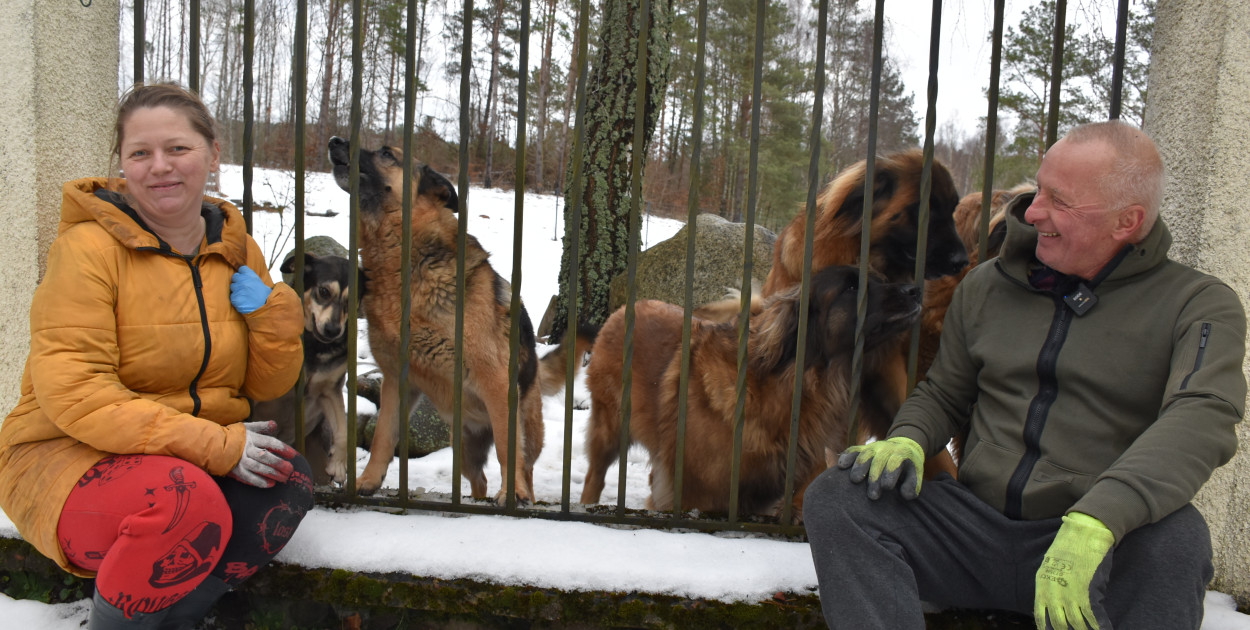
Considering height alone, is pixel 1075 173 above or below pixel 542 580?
above

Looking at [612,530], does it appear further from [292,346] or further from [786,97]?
[786,97]

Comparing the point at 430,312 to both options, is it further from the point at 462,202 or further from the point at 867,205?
the point at 867,205

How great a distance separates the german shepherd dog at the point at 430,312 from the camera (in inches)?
144

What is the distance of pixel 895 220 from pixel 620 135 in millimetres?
5015

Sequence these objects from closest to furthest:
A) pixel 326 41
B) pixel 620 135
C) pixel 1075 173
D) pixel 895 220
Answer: pixel 1075 173 → pixel 895 220 → pixel 620 135 → pixel 326 41

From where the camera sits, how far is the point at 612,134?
805 cm

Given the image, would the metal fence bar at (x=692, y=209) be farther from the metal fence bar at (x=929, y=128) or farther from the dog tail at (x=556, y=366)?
the dog tail at (x=556, y=366)

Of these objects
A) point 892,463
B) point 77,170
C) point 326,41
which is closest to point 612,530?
point 892,463

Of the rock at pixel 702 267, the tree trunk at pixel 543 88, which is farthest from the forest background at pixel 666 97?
the rock at pixel 702 267

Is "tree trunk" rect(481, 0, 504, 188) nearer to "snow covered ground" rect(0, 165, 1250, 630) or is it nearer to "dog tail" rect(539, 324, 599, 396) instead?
"dog tail" rect(539, 324, 599, 396)

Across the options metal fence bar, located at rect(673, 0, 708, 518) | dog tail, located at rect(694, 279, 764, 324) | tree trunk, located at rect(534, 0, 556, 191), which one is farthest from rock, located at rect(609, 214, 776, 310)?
tree trunk, located at rect(534, 0, 556, 191)

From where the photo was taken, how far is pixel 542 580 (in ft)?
8.20

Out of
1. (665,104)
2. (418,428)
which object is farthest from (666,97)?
(418,428)

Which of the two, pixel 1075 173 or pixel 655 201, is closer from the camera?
pixel 1075 173
